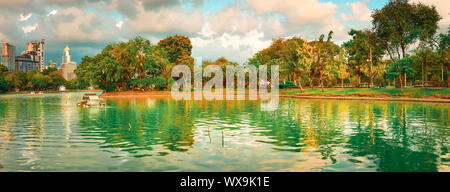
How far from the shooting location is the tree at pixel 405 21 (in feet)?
161

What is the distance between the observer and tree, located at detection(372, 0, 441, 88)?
49.0 metres

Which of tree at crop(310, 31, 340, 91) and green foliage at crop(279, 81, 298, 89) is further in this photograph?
green foliage at crop(279, 81, 298, 89)

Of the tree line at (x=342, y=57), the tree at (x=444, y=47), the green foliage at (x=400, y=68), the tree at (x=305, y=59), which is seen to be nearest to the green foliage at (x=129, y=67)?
the tree line at (x=342, y=57)

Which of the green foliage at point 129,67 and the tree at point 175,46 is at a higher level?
the tree at point 175,46

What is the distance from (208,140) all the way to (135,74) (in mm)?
67598

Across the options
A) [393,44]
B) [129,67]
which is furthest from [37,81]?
[393,44]

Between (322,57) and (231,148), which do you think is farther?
(322,57)

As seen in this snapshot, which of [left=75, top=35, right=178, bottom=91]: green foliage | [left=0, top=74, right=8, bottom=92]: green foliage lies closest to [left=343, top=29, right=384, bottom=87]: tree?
[left=75, top=35, right=178, bottom=91]: green foliage

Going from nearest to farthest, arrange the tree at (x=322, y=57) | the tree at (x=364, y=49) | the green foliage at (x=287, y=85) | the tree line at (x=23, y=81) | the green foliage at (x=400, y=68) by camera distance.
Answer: the green foliage at (x=400, y=68), the tree at (x=364, y=49), the tree at (x=322, y=57), the green foliage at (x=287, y=85), the tree line at (x=23, y=81)

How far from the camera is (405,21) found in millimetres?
50312

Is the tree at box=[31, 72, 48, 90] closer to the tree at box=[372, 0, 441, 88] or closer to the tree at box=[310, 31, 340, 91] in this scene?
the tree at box=[310, 31, 340, 91]

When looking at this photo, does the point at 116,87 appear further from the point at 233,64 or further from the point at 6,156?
the point at 6,156

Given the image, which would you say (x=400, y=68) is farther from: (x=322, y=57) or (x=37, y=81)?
(x=37, y=81)

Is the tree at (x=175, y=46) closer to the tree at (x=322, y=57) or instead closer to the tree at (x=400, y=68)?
the tree at (x=322, y=57)
